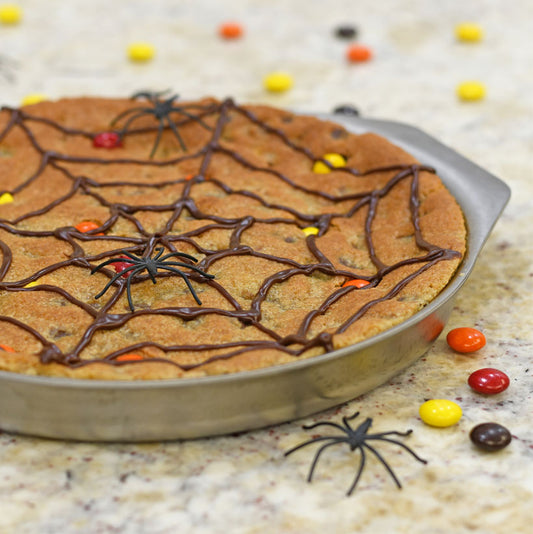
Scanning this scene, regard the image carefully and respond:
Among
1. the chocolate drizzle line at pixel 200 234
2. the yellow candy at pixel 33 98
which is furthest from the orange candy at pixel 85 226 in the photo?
the yellow candy at pixel 33 98

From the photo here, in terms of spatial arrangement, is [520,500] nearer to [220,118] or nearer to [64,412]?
[64,412]

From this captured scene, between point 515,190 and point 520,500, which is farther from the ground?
point 515,190

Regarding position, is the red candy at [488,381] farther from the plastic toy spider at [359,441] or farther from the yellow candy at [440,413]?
the plastic toy spider at [359,441]

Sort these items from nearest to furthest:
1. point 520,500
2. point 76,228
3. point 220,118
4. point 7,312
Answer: point 520,500 → point 7,312 → point 76,228 → point 220,118

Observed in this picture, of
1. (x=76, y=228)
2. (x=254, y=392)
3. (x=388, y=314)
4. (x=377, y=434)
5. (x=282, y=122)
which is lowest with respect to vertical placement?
(x=377, y=434)

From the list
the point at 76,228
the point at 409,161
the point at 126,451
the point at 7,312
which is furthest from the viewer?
the point at 409,161

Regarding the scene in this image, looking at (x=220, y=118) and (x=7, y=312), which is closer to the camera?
(x=7, y=312)

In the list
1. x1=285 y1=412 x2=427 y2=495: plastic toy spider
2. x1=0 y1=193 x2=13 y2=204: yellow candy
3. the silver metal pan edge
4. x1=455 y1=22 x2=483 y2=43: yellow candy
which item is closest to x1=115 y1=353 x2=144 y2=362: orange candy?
the silver metal pan edge

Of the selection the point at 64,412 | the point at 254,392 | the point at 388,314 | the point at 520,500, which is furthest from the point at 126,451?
the point at 520,500
